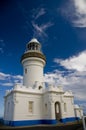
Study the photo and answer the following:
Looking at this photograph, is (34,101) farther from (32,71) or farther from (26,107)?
(32,71)

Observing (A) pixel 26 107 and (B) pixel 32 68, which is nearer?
(A) pixel 26 107

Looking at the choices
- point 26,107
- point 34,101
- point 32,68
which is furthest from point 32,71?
point 26,107

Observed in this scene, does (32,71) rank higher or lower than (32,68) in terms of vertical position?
lower

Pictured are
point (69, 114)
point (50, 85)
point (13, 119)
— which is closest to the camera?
point (13, 119)


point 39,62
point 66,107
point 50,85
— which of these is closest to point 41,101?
point 50,85

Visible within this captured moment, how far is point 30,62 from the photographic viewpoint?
67.2 ft

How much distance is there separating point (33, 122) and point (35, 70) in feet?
26.7

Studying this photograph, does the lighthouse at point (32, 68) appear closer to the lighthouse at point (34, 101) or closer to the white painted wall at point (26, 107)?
the lighthouse at point (34, 101)

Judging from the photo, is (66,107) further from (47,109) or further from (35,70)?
(35,70)

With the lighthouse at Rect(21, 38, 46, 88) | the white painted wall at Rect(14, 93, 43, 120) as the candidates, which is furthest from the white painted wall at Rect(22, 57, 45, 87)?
the white painted wall at Rect(14, 93, 43, 120)

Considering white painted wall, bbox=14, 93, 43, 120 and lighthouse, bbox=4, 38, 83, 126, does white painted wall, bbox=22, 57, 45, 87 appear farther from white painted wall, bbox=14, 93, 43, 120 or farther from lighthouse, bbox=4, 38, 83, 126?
white painted wall, bbox=14, 93, 43, 120

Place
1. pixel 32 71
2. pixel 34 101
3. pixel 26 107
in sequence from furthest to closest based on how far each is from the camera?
pixel 32 71 → pixel 34 101 → pixel 26 107

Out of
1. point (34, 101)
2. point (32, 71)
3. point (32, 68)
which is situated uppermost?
point (32, 68)

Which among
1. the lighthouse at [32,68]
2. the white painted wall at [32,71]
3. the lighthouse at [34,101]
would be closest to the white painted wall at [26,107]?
the lighthouse at [34,101]
